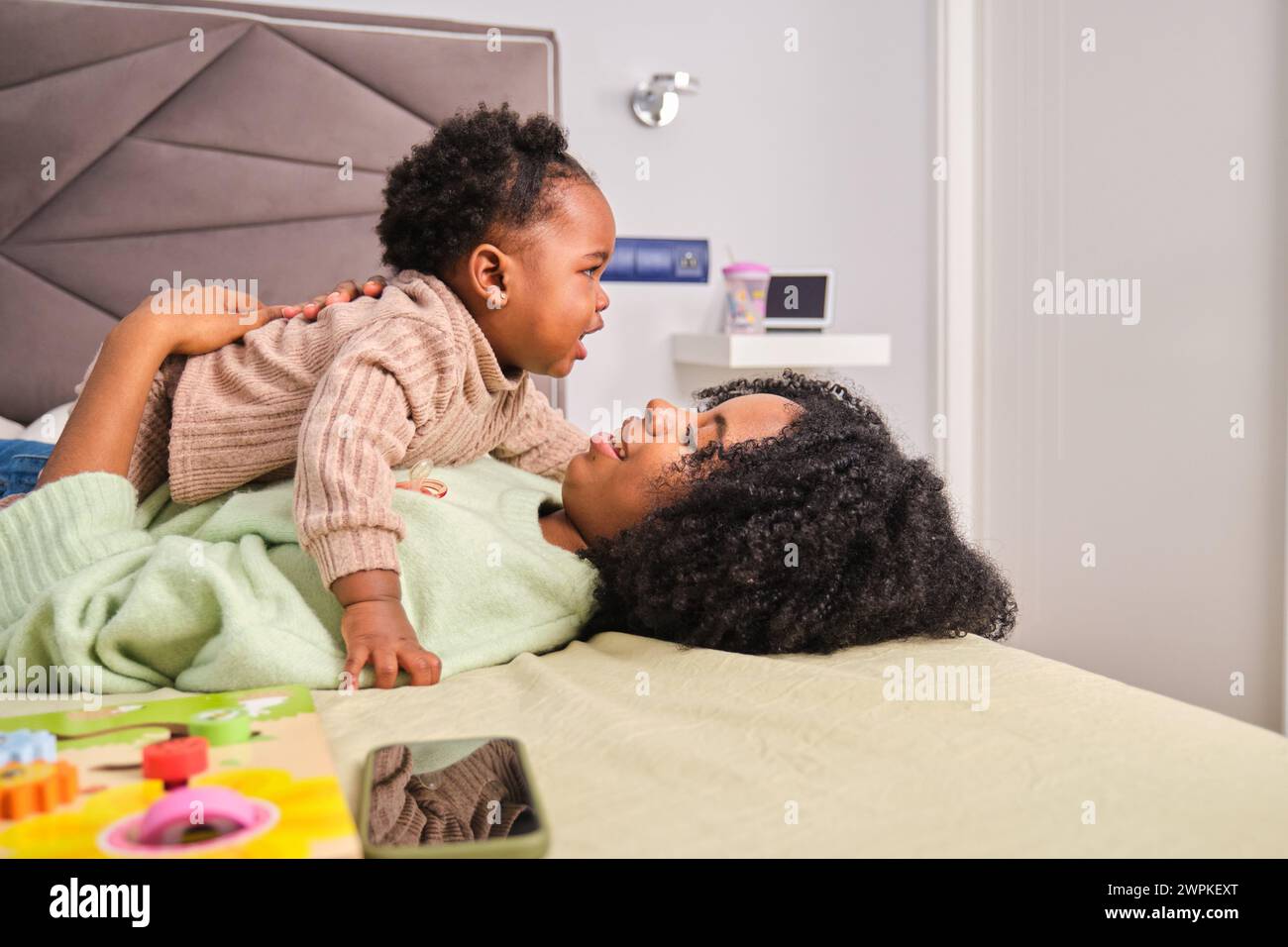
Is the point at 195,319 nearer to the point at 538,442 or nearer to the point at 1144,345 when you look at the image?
the point at 538,442

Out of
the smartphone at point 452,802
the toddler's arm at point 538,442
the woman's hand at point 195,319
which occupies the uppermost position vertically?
the woman's hand at point 195,319

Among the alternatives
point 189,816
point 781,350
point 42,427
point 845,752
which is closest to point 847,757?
point 845,752

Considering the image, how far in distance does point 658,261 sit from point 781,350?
37 cm

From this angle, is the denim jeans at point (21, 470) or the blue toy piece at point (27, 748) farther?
the denim jeans at point (21, 470)

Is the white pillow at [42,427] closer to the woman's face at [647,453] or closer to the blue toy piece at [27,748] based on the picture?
the woman's face at [647,453]

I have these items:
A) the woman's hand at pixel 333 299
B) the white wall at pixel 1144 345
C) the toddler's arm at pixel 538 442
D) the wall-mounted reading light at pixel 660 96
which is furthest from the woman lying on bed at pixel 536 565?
the wall-mounted reading light at pixel 660 96

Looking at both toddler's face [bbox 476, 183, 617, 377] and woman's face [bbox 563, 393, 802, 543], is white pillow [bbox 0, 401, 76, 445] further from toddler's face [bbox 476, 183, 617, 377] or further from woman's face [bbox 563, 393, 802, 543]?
woman's face [bbox 563, 393, 802, 543]

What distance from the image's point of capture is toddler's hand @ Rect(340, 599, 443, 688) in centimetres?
95

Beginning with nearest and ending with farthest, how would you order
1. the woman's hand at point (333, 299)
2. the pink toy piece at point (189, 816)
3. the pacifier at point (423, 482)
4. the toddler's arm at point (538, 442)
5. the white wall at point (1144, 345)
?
1. the pink toy piece at point (189, 816)
2. the pacifier at point (423, 482)
3. the woman's hand at point (333, 299)
4. the toddler's arm at point (538, 442)
5. the white wall at point (1144, 345)

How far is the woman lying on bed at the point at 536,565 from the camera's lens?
972 millimetres

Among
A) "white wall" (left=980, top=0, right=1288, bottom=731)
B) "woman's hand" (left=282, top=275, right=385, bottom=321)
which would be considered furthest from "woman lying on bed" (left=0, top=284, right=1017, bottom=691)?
"white wall" (left=980, top=0, right=1288, bottom=731)

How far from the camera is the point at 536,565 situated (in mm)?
1107

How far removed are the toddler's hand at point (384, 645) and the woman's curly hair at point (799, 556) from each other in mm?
224
